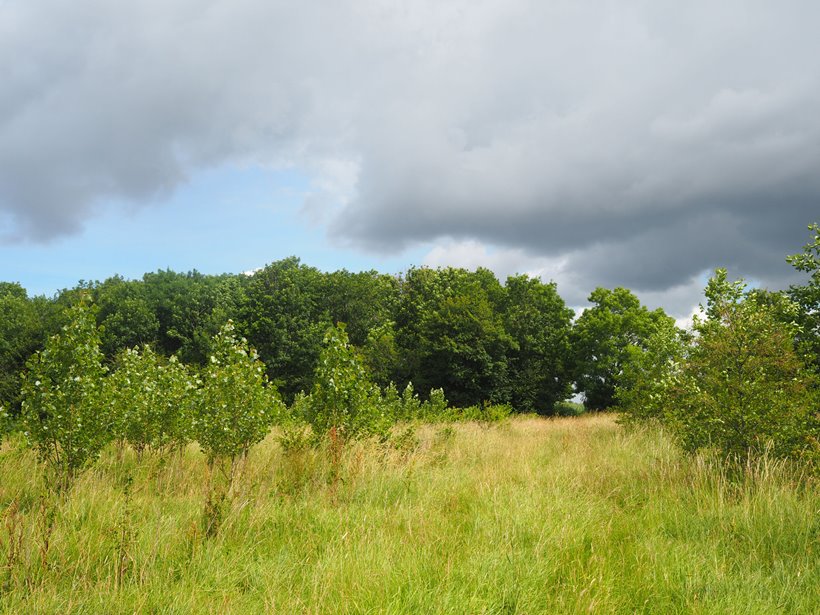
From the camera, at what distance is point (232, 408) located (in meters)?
8.69

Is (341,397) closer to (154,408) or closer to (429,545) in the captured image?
(154,408)

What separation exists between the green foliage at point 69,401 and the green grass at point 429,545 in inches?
18.6

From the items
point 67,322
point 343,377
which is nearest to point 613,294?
point 343,377

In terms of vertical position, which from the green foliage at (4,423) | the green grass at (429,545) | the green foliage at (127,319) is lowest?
the green grass at (429,545)

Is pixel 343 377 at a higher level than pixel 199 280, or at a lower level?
lower

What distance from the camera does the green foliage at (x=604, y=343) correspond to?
37.8m

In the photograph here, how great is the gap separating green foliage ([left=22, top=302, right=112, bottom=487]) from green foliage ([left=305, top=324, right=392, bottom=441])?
3598 mm

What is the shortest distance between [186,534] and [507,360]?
33.3 meters

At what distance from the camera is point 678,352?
16266 mm

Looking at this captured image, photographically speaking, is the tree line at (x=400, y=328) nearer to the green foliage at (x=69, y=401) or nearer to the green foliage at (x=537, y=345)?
the green foliage at (x=537, y=345)

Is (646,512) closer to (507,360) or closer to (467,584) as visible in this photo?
(467,584)

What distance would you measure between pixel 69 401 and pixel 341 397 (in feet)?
14.3

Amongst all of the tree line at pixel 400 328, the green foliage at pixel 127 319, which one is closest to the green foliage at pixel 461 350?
the tree line at pixel 400 328

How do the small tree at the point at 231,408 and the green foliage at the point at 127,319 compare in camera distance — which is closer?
the small tree at the point at 231,408
